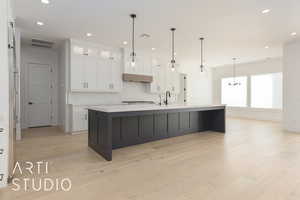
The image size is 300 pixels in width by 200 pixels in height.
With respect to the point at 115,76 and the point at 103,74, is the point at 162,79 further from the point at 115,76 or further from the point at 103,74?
the point at 103,74

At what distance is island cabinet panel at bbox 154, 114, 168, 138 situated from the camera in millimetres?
4113

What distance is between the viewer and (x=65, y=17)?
356cm

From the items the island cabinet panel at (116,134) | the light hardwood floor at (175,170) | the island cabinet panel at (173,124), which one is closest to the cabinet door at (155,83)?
the island cabinet panel at (173,124)

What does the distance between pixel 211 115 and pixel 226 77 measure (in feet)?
16.4

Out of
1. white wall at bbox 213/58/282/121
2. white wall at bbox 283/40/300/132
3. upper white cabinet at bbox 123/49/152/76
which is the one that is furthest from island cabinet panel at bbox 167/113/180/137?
white wall at bbox 213/58/282/121

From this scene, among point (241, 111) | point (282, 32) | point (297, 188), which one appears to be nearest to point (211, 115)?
point (282, 32)

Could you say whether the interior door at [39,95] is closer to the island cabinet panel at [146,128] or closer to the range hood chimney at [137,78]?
the range hood chimney at [137,78]

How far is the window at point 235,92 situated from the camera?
864 centimetres

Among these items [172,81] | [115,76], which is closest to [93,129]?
[115,76]

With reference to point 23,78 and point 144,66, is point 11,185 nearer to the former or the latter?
point 23,78

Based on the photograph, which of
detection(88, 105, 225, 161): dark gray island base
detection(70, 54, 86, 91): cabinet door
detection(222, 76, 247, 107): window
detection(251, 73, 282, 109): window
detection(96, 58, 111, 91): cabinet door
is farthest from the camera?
detection(222, 76, 247, 107): window

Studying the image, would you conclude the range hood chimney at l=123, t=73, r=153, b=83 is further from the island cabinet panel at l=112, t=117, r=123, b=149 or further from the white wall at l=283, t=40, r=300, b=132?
the white wall at l=283, t=40, r=300, b=132

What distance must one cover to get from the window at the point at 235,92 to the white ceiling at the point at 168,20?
348cm

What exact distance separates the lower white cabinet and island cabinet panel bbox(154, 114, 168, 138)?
7.74 ft
